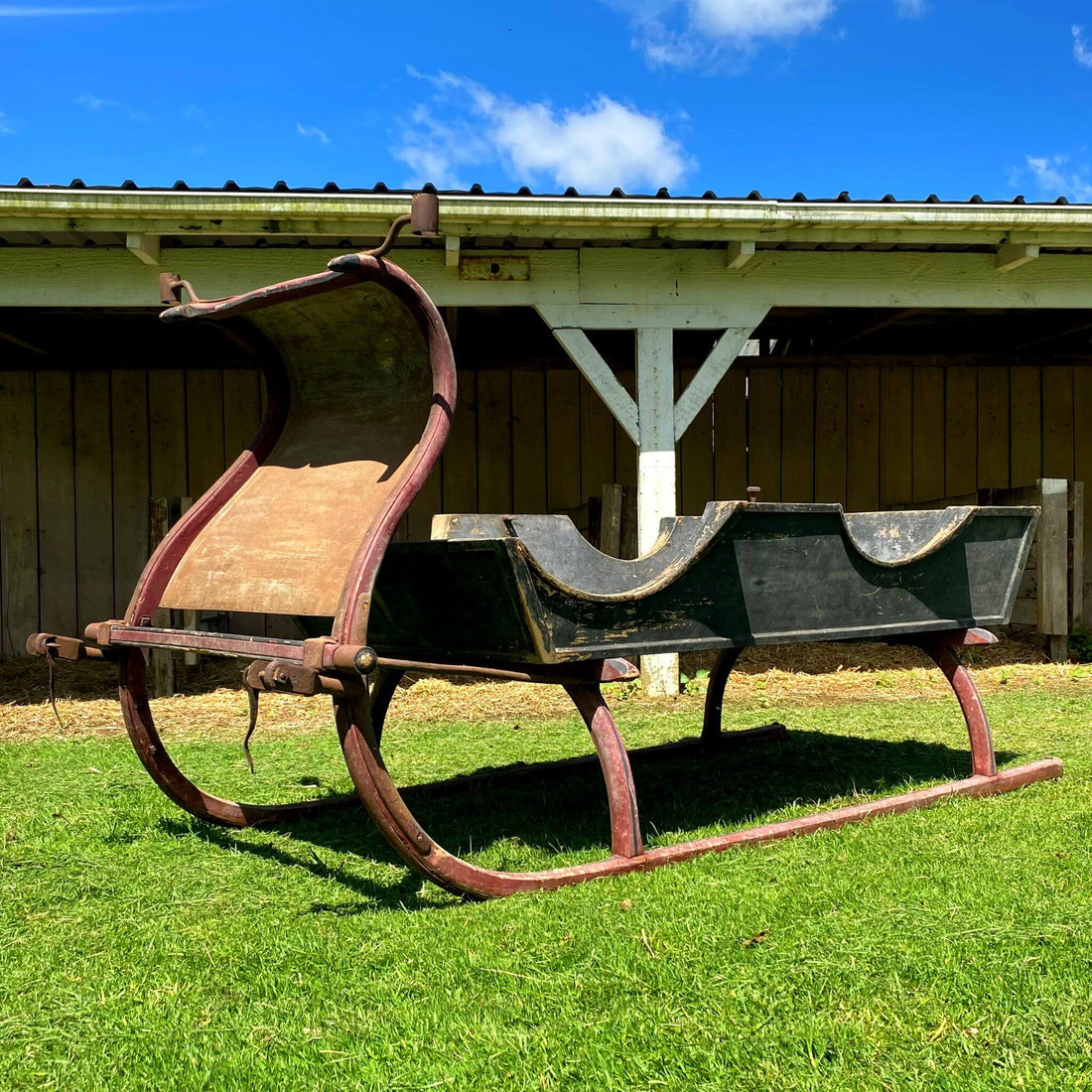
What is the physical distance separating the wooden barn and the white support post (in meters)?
0.02

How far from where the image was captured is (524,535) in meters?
3.84

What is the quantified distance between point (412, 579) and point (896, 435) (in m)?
7.81

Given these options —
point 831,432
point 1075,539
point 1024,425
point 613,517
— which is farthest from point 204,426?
point 1024,425

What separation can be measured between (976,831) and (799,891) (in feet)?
3.10

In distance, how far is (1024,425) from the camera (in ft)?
34.1

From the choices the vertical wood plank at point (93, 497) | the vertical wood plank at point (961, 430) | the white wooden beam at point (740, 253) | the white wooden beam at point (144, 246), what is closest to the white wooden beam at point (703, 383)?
the white wooden beam at point (740, 253)

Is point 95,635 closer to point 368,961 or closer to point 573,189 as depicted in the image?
point 368,961

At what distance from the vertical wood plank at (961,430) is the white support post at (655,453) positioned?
14.6 ft

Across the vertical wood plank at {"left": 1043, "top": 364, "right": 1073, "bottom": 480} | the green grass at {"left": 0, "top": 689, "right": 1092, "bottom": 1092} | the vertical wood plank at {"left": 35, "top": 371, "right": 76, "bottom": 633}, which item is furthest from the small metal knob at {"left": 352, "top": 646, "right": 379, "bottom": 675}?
the vertical wood plank at {"left": 1043, "top": 364, "right": 1073, "bottom": 480}

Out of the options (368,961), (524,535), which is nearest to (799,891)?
(368,961)

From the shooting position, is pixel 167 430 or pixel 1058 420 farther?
pixel 1058 420

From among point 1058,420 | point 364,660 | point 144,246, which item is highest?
point 144,246

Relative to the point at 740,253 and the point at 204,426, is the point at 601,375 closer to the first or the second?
the point at 740,253

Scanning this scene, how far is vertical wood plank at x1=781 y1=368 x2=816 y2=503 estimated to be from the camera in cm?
1007
